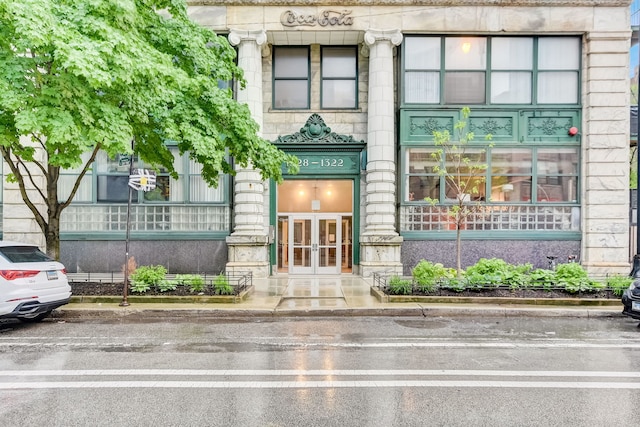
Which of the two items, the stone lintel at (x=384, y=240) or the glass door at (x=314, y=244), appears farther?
the glass door at (x=314, y=244)

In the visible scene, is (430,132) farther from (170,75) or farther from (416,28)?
(170,75)

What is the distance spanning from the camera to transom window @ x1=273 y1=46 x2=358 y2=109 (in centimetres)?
1694

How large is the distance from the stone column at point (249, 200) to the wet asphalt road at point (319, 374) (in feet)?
21.2

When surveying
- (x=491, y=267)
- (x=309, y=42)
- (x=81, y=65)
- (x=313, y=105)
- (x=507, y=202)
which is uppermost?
(x=309, y=42)

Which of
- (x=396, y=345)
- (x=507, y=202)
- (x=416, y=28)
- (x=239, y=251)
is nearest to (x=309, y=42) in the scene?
(x=416, y=28)

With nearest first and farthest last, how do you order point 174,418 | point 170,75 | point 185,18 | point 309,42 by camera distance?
point 174,418, point 170,75, point 185,18, point 309,42

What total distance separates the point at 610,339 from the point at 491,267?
4.16 metres

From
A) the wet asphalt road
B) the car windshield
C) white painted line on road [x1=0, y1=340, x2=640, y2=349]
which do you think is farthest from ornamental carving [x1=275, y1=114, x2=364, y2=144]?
white painted line on road [x1=0, y1=340, x2=640, y2=349]

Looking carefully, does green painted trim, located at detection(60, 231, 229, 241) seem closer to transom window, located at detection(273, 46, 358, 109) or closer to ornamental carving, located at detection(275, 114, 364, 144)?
ornamental carving, located at detection(275, 114, 364, 144)

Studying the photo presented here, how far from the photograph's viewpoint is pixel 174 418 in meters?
4.31

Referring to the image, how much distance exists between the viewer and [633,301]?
852 cm

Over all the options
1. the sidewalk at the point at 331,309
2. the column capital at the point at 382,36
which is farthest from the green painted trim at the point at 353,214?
the sidewalk at the point at 331,309

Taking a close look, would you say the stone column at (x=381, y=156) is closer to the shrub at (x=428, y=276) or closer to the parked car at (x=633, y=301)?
the shrub at (x=428, y=276)

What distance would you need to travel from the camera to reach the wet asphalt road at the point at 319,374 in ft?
14.5
